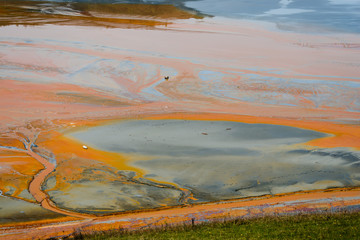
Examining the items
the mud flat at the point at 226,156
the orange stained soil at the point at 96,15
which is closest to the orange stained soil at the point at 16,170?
the mud flat at the point at 226,156

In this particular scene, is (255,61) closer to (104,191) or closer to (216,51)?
(216,51)

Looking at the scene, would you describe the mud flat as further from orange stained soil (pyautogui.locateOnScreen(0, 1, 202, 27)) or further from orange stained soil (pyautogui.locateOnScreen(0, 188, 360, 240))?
orange stained soil (pyautogui.locateOnScreen(0, 1, 202, 27))

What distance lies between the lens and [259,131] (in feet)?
40.2

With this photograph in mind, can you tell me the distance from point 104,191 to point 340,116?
7.58 m

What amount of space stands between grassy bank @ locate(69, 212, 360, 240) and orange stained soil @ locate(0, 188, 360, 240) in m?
0.54

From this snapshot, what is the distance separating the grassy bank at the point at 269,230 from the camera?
6.68 m

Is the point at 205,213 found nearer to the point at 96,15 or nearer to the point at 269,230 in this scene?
the point at 269,230

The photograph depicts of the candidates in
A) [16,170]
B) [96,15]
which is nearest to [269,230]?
[16,170]

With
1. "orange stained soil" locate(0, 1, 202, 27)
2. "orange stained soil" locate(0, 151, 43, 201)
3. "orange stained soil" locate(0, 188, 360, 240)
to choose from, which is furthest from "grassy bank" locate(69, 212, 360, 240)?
"orange stained soil" locate(0, 1, 202, 27)

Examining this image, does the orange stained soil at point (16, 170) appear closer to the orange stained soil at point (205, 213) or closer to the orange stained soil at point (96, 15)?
the orange stained soil at point (205, 213)

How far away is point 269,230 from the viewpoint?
704 cm

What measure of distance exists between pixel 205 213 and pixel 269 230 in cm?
178

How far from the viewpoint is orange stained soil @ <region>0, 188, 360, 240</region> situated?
25.9ft

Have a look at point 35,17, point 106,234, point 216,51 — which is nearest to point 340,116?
point 216,51
